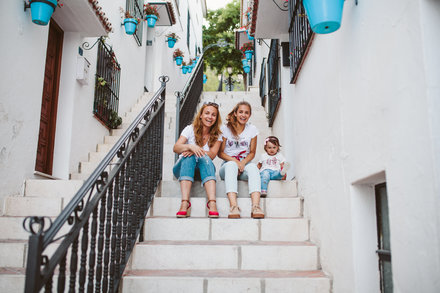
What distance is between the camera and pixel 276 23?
4.81 metres

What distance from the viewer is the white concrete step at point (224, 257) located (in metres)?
2.66

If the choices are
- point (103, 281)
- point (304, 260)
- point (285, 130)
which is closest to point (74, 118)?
point (285, 130)

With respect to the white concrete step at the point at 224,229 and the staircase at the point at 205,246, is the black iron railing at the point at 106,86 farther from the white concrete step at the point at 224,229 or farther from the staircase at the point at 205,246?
the white concrete step at the point at 224,229

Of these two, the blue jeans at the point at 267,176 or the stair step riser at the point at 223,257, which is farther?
the blue jeans at the point at 267,176

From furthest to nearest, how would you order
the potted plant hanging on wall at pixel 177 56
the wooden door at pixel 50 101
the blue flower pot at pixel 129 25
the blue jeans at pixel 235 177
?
the potted plant hanging on wall at pixel 177 56, the blue flower pot at pixel 129 25, the wooden door at pixel 50 101, the blue jeans at pixel 235 177

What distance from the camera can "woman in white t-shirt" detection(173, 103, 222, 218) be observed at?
10.4ft

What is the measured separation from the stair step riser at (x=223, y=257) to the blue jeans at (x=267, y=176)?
0.93 m

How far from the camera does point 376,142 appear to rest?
169 centimetres

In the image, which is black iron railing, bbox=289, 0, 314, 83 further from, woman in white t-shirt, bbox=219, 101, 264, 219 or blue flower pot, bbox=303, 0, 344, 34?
blue flower pot, bbox=303, 0, 344, 34

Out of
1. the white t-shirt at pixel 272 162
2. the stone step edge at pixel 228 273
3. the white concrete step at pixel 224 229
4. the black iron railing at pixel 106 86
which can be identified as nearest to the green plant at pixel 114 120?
the black iron railing at pixel 106 86

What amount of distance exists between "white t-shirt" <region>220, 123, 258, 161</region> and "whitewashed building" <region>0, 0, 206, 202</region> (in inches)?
77.4

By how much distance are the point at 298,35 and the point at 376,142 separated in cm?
240

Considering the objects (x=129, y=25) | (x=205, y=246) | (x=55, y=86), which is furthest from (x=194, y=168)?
(x=129, y=25)

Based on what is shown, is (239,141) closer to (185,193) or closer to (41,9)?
(185,193)
